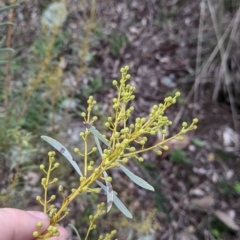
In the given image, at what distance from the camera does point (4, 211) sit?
1.04 metres

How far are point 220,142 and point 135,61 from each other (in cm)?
73

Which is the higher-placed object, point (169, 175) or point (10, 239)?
point (10, 239)

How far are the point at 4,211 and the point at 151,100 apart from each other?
61.1 inches

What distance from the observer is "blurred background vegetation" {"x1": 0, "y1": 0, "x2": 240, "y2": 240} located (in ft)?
6.22

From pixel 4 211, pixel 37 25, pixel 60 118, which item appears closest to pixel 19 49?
pixel 37 25

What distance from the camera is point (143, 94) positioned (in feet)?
8.25

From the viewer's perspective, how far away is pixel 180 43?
8.80 ft

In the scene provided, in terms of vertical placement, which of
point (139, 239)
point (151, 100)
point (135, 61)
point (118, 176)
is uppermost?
point (135, 61)

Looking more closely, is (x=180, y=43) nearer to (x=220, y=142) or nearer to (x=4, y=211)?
(x=220, y=142)

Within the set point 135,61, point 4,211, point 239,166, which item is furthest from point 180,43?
point 4,211

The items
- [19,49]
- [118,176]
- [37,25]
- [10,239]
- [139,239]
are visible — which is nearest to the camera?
[10,239]

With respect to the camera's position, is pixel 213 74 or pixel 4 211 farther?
pixel 213 74

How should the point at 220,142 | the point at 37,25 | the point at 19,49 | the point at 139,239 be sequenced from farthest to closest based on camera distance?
the point at 37,25, the point at 19,49, the point at 220,142, the point at 139,239

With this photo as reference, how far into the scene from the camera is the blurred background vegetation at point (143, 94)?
6.22 ft
